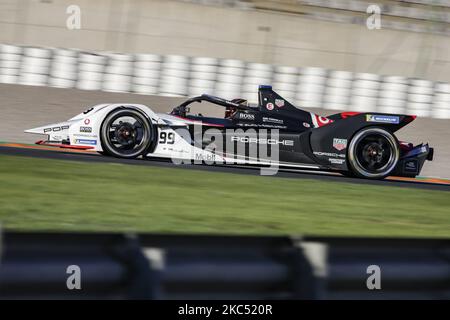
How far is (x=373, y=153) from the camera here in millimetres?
12367

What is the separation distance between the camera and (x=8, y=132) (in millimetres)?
15039

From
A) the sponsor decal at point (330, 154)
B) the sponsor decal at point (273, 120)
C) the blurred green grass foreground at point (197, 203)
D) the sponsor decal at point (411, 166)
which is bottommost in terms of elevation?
the blurred green grass foreground at point (197, 203)

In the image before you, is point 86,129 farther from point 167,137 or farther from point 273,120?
point 273,120

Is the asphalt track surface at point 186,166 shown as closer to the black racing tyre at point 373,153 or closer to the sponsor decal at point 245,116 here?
the black racing tyre at point 373,153

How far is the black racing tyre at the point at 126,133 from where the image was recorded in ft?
37.6

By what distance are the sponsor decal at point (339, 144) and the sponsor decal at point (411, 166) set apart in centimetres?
97

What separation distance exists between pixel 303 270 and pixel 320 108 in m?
13.3

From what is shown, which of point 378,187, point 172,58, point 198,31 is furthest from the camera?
point 198,31

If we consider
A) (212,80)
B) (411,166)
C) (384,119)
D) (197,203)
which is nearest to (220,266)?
(197,203)

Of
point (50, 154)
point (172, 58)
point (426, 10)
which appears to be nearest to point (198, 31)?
point (172, 58)

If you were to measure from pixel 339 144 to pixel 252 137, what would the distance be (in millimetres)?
1326

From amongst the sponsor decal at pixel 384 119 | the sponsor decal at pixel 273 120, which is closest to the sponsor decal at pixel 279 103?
the sponsor decal at pixel 273 120

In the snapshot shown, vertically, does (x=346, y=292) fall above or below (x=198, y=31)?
below
